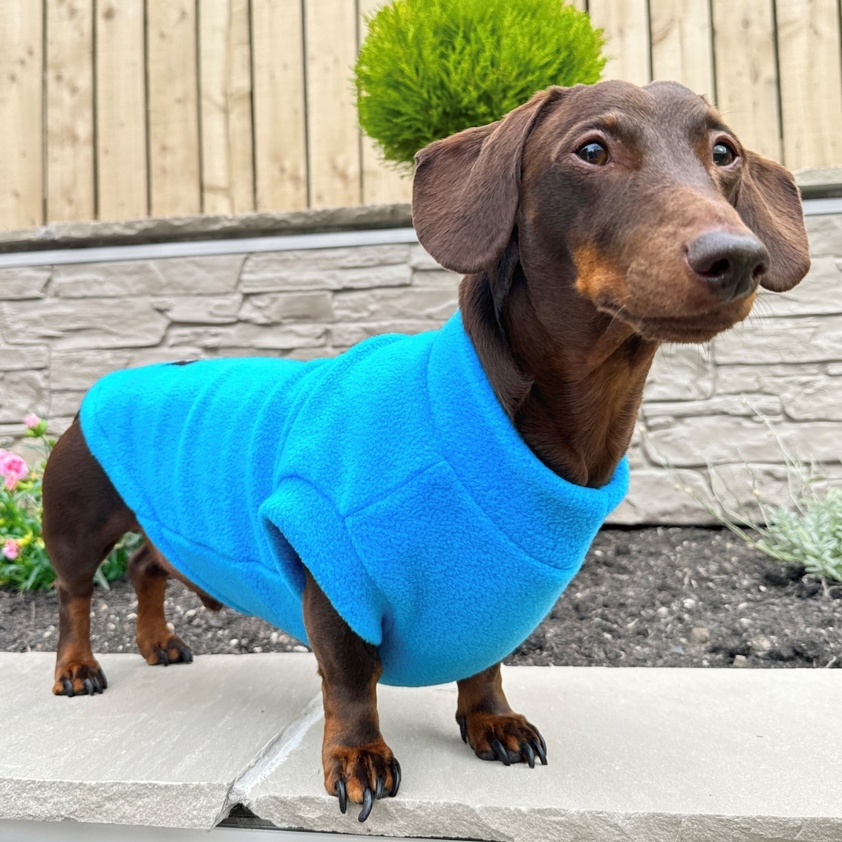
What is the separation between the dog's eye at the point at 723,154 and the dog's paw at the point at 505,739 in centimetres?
123

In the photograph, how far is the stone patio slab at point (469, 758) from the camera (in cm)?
164

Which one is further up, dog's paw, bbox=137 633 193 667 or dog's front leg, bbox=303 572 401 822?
dog's front leg, bbox=303 572 401 822

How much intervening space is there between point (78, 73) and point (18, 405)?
175cm

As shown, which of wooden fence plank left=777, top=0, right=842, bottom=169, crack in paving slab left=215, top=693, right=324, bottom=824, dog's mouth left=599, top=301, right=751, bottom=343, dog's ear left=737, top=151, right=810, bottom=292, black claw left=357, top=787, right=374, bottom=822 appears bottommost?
crack in paving slab left=215, top=693, right=324, bottom=824

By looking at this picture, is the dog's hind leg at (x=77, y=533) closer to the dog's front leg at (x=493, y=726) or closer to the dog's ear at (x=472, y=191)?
the dog's front leg at (x=493, y=726)

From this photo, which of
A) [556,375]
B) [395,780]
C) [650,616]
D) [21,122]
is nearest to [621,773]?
[395,780]

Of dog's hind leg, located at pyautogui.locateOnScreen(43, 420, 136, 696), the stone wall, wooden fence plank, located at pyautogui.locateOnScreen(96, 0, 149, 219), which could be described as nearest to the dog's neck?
dog's hind leg, located at pyautogui.locateOnScreen(43, 420, 136, 696)

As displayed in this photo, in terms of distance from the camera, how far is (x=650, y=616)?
312cm

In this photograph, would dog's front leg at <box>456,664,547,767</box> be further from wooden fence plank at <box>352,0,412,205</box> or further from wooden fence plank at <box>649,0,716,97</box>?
wooden fence plank at <box>649,0,716,97</box>

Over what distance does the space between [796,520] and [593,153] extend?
7.76ft

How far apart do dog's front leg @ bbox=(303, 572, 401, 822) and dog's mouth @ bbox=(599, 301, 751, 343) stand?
785 mm

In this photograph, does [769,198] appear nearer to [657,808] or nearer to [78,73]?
[657,808]

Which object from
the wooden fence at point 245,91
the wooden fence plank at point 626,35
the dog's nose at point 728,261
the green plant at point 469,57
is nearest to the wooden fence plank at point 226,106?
the wooden fence at point 245,91

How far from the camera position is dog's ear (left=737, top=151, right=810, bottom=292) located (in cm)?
170
